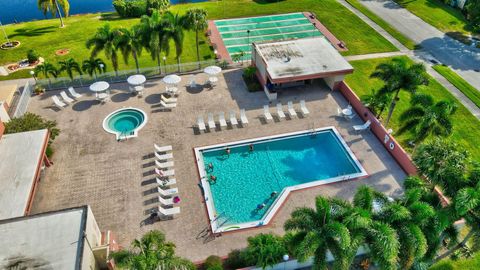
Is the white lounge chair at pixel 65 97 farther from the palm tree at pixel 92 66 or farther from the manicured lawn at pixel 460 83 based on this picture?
the manicured lawn at pixel 460 83

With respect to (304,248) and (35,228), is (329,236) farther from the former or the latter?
(35,228)

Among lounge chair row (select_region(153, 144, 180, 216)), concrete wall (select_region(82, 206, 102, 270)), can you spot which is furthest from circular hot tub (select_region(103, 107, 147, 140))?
concrete wall (select_region(82, 206, 102, 270))

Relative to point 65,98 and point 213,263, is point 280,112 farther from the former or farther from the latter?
point 65,98

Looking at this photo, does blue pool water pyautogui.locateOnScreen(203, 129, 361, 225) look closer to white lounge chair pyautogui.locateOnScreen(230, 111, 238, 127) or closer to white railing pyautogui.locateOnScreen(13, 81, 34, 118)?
white lounge chair pyautogui.locateOnScreen(230, 111, 238, 127)

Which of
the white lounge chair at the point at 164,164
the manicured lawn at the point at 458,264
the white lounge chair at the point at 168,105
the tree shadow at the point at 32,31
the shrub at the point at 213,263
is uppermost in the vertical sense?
the tree shadow at the point at 32,31

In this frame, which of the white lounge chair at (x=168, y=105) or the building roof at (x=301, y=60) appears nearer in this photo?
the white lounge chair at (x=168, y=105)

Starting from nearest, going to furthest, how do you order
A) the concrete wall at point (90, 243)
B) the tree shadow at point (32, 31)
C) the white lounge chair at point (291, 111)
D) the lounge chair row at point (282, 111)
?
the concrete wall at point (90, 243)
the lounge chair row at point (282, 111)
the white lounge chair at point (291, 111)
the tree shadow at point (32, 31)

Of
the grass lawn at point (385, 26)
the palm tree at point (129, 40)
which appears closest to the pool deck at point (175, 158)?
the palm tree at point (129, 40)
